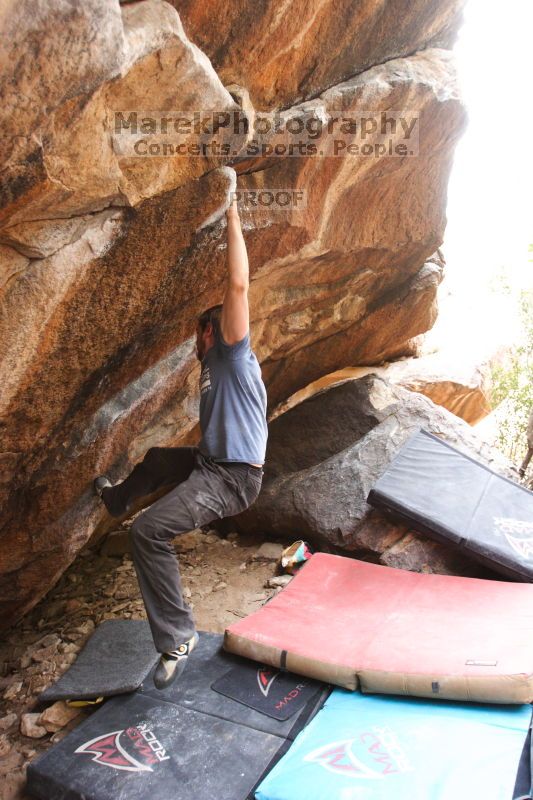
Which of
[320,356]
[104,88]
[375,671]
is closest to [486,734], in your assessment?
[375,671]

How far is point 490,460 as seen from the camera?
20.6 ft

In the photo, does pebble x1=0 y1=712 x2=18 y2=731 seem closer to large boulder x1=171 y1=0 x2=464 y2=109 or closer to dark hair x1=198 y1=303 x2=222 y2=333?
dark hair x1=198 y1=303 x2=222 y2=333

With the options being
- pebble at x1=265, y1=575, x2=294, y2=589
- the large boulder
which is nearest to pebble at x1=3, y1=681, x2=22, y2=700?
pebble at x1=265, y1=575, x2=294, y2=589

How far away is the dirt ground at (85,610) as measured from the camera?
12.0 ft

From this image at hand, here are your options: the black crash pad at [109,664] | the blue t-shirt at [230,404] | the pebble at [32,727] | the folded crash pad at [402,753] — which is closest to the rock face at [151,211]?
the blue t-shirt at [230,404]

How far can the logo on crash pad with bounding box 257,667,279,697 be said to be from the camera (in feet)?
12.0

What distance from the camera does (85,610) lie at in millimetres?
5180

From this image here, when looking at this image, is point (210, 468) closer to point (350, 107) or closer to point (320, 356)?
point (350, 107)

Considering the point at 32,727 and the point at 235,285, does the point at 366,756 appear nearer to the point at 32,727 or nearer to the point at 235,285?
the point at 32,727

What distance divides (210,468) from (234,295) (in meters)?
0.96

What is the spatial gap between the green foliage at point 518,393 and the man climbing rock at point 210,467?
6730 mm

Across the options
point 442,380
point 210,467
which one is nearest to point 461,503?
point 210,467

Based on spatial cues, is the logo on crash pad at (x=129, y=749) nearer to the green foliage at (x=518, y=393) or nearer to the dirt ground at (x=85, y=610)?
the dirt ground at (x=85, y=610)

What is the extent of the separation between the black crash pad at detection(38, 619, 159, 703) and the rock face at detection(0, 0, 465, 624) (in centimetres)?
80
